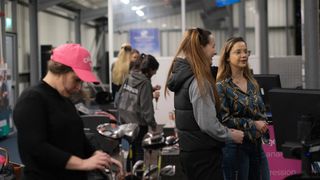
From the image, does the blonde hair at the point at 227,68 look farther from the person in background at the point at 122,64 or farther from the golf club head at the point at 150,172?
the person in background at the point at 122,64

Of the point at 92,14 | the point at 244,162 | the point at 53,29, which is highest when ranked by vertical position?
the point at 92,14

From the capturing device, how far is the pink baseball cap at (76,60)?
256cm

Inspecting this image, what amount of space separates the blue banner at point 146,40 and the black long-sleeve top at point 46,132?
7891 millimetres

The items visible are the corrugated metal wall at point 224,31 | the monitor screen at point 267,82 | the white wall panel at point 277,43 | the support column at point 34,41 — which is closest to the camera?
the monitor screen at point 267,82

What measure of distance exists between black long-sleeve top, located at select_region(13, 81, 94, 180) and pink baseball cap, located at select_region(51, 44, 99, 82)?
14 centimetres

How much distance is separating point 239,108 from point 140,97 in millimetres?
2012

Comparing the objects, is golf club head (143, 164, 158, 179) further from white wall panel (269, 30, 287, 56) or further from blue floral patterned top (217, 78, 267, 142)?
white wall panel (269, 30, 287, 56)

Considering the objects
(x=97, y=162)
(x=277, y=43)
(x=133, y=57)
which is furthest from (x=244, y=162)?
(x=277, y=43)

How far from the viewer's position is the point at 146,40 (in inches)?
419

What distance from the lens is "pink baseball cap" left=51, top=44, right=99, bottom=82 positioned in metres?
2.56

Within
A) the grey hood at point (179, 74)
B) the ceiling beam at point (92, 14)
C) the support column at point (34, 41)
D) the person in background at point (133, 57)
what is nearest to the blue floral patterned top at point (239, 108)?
the grey hood at point (179, 74)

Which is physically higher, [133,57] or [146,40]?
[146,40]

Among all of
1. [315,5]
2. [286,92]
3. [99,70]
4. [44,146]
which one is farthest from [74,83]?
[99,70]

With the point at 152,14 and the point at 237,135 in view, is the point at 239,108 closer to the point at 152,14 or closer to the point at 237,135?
the point at 237,135
